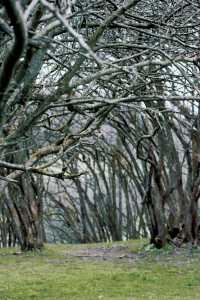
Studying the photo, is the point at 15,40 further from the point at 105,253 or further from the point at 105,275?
the point at 105,253

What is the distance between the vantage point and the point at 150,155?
48.9 ft

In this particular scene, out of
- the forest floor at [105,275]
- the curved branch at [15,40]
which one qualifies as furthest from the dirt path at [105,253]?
the curved branch at [15,40]

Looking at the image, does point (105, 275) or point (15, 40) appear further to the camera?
point (105, 275)

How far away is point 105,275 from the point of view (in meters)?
10.5

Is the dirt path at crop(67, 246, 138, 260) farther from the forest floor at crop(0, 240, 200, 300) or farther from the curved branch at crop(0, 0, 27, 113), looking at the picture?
the curved branch at crop(0, 0, 27, 113)

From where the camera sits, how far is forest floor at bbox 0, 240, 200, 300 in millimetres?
8820

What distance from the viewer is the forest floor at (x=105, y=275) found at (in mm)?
8820

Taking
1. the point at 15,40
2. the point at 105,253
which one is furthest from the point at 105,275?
the point at 15,40

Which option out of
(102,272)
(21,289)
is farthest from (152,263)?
(21,289)

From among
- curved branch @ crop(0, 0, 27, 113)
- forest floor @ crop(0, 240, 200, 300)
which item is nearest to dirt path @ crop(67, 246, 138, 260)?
forest floor @ crop(0, 240, 200, 300)

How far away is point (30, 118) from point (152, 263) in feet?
24.1

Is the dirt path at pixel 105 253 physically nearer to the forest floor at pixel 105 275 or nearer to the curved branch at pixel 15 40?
the forest floor at pixel 105 275

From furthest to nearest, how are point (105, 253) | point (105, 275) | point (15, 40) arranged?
1. point (105, 253)
2. point (105, 275)
3. point (15, 40)

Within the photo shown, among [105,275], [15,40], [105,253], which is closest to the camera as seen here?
[15,40]
